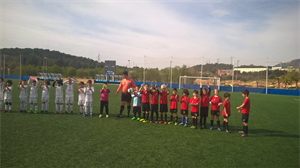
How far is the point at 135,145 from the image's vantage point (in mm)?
4883

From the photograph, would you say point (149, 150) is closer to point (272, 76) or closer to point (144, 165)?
point (144, 165)

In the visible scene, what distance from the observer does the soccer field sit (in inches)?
155

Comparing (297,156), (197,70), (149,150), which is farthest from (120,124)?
(197,70)

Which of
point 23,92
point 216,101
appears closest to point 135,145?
point 216,101

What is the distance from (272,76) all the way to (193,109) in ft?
147

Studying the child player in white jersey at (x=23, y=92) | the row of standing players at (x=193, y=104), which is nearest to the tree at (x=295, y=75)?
the row of standing players at (x=193, y=104)

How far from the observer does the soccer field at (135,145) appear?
3945mm

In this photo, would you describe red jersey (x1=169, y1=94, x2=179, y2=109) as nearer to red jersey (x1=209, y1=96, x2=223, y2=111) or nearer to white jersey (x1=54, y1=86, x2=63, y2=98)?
red jersey (x1=209, y1=96, x2=223, y2=111)

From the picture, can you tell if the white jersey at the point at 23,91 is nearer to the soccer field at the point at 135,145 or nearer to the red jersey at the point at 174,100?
the soccer field at the point at 135,145

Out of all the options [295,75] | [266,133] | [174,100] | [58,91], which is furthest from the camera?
[295,75]

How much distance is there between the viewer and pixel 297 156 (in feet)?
15.1

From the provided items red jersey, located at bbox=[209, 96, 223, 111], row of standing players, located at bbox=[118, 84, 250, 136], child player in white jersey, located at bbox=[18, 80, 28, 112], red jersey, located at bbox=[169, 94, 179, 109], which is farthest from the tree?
child player in white jersey, located at bbox=[18, 80, 28, 112]

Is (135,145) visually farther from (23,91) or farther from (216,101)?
(23,91)

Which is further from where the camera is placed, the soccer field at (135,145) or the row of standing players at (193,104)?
the row of standing players at (193,104)
